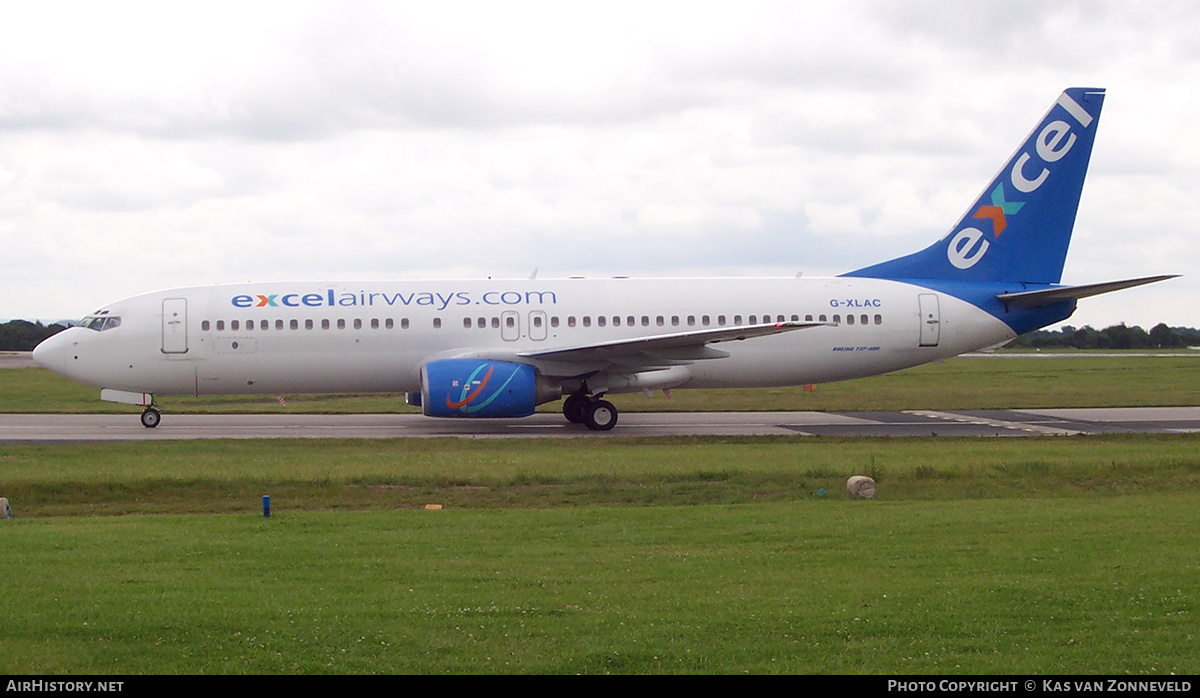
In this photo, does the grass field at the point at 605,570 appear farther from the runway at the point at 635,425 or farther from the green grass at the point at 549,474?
the runway at the point at 635,425

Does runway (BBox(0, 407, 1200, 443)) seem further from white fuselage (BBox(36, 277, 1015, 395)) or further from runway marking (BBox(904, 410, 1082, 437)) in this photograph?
white fuselage (BBox(36, 277, 1015, 395))

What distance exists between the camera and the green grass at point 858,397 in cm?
3169

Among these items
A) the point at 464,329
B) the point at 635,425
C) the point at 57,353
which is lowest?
the point at 635,425

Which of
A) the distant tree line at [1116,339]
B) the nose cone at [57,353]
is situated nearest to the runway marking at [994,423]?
the nose cone at [57,353]

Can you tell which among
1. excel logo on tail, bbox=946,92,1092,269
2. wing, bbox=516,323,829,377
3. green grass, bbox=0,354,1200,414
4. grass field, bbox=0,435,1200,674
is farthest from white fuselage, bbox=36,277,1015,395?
grass field, bbox=0,435,1200,674

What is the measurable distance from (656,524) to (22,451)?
13510mm

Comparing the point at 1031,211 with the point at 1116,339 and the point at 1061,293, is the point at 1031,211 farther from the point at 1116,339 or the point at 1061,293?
the point at 1116,339

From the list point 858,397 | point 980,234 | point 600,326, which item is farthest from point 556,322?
point 858,397

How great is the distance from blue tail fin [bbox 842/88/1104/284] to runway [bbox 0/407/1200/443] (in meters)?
3.68

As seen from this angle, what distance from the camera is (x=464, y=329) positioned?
25438 millimetres

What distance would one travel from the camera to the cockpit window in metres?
25.4

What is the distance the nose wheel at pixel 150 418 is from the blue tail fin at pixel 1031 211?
18382 millimetres

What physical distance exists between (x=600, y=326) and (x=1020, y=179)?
10.9 meters
